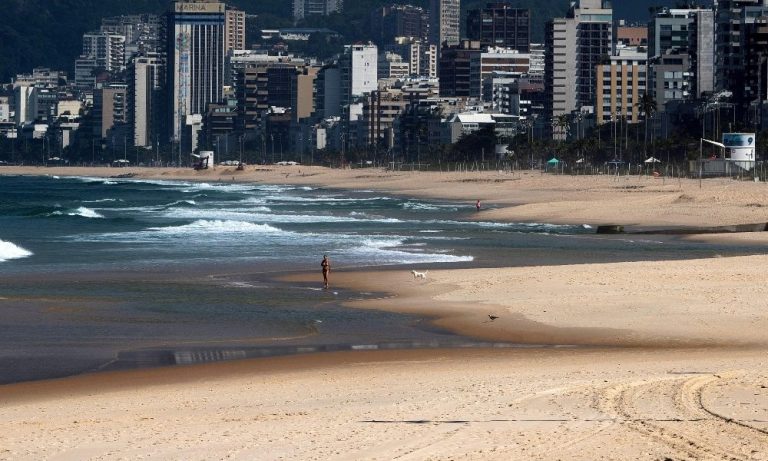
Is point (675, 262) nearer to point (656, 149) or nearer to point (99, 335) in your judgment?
point (99, 335)

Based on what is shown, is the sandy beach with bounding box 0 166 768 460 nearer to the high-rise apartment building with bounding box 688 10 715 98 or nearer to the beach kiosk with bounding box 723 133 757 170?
the beach kiosk with bounding box 723 133 757 170

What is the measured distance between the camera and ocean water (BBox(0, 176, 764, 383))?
959 inches

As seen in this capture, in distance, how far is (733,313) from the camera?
25969mm

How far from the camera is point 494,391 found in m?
17.6

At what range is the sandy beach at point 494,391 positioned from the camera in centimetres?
1412

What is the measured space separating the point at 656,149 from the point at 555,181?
31.7 meters

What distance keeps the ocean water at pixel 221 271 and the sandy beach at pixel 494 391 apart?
5.06ft

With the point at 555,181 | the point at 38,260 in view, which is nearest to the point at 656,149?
the point at 555,181

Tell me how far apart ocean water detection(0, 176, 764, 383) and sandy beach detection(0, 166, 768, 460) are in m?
1.54

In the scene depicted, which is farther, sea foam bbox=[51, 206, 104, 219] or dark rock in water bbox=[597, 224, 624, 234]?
sea foam bbox=[51, 206, 104, 219]

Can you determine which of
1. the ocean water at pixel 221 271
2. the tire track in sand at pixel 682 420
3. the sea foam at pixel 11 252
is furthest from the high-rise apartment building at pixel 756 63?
the tire track in sand at pixel 682 420

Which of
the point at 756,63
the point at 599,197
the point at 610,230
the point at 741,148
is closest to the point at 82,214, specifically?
the point at 599,197

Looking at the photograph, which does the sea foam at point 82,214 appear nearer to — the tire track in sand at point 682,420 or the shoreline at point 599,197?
the shoreline at point 599,197

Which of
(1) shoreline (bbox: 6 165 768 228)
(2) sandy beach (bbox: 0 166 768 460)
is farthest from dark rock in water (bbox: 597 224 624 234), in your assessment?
(2) sandy beach (bbox: 0 166 768 460)
